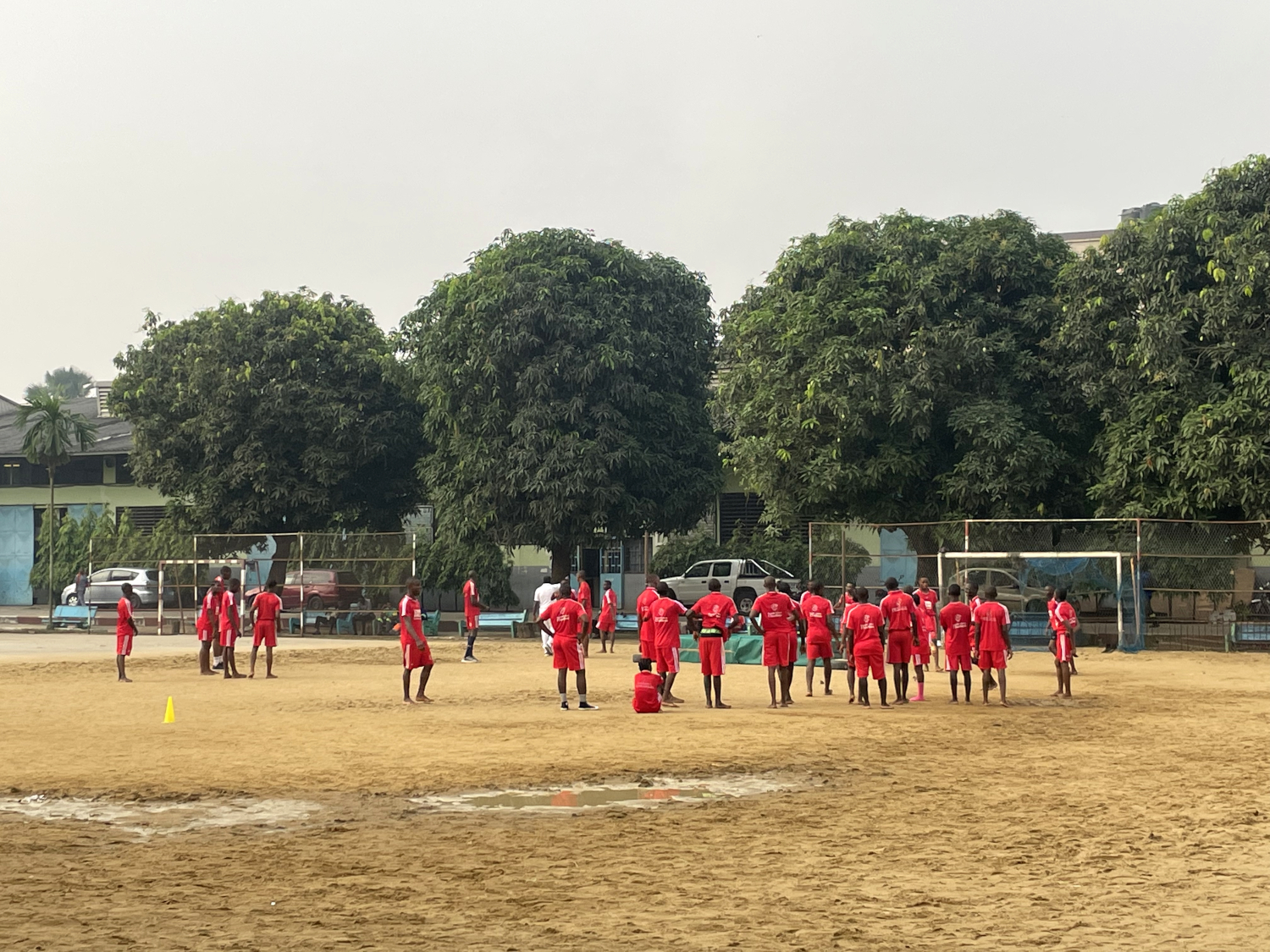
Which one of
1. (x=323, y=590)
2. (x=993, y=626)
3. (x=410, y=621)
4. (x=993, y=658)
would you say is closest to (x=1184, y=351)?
(x=993, y=626)

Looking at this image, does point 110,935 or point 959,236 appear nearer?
point 110,935

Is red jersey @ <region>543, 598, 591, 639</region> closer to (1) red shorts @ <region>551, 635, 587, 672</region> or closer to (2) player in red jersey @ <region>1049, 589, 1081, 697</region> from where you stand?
(1) red shorts @ <region>551, 635, 587, 672</region>

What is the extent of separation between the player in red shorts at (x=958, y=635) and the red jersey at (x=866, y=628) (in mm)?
1113

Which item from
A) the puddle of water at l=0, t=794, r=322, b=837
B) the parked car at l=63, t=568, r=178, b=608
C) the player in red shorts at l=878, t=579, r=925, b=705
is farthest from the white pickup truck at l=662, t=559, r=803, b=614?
the puddle of water at l=0, t=794, r=322, b=837

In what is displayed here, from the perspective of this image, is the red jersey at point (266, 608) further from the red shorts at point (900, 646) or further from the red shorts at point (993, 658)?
the red shorts at point (993, 658)

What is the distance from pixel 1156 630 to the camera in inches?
1240

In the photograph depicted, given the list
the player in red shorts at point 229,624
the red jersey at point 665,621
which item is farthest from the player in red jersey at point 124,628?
the red jersey at point 665,621

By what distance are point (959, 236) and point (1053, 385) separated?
4602 millimetres

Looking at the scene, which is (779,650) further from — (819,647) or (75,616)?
(75,616)

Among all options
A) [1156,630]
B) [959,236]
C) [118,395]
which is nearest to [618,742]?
[1156,630]

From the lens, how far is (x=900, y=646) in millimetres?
19828

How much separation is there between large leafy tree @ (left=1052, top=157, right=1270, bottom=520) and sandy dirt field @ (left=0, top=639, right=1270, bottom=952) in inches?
520

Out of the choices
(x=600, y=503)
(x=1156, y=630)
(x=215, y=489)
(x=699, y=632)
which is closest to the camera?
(x=699, y=632)

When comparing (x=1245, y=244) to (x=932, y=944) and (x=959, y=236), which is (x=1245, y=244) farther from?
(x=932, y=944)
